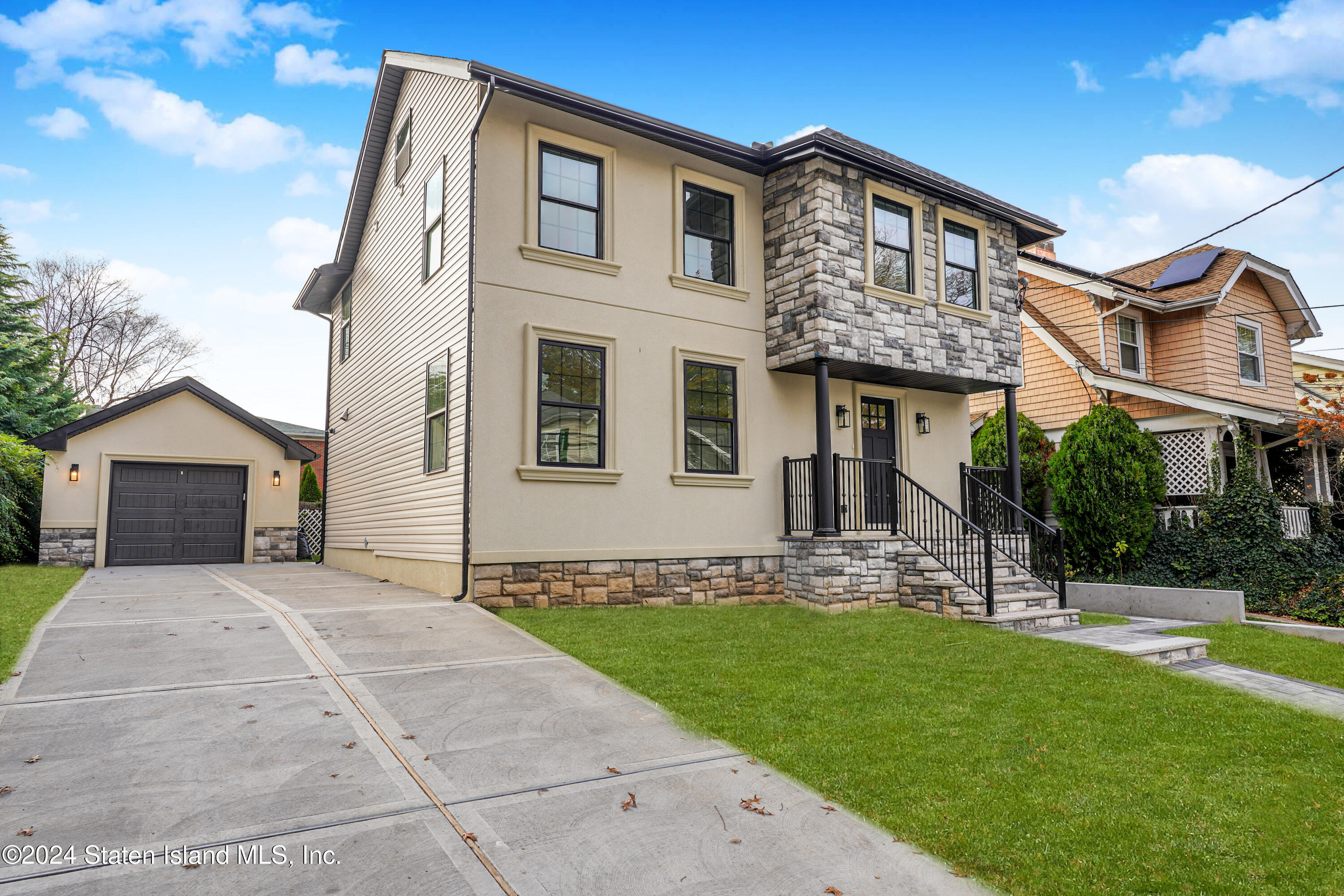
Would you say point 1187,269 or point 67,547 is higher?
point 1187,269

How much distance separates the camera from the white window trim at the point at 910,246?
1049 cm

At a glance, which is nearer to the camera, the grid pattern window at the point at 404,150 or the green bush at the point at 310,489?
the grid pattern window at the point at 404,150

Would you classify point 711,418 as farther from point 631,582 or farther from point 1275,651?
point 1275,651

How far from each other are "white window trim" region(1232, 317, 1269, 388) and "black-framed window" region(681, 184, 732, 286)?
12.8 metres

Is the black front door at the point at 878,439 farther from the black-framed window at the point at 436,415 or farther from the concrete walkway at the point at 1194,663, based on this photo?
the black-framed window at the point at 436,415

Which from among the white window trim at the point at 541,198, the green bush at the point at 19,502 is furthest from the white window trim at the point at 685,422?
the green bush at the point at 19,502

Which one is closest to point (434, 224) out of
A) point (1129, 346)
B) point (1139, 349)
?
point (1129, 346)

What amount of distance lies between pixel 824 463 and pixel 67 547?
13251mm

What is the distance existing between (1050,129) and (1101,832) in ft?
54.8

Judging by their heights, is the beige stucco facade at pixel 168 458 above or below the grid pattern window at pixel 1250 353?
below

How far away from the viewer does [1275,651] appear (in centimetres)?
764

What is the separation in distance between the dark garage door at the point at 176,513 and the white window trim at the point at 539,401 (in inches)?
374

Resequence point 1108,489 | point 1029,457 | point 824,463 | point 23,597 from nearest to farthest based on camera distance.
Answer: point 23,597 < point 824,463 < point 1108,489 < point 1029,457

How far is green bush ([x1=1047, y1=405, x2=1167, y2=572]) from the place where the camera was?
12.2 meters
